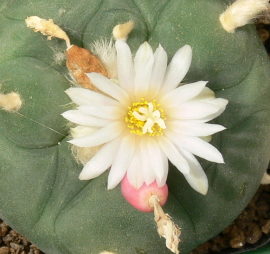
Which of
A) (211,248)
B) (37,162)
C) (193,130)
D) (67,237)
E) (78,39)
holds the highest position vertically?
(78,39)

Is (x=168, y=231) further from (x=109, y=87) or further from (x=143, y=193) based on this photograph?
(x=109, y=87)

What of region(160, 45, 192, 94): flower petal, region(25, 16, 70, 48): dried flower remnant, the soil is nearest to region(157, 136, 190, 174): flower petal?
region(160, 45, 192, 94): flower petal

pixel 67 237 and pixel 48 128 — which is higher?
pixel 48 128

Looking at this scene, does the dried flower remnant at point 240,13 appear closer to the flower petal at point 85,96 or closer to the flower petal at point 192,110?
the flower petal at point 192,110

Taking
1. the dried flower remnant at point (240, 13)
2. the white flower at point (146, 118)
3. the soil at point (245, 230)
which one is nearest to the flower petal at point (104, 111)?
the white flower at point (146, 118)

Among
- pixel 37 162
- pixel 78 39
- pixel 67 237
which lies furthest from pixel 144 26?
pixel 67 237

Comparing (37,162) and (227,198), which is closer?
(37,162)

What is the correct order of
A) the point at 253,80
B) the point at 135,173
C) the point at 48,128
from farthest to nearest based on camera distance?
1. the point at 253,80
2. the point at 48,128
3. the point at 135,173

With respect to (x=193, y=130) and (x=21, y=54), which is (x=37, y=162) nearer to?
(x=21, y=54)
